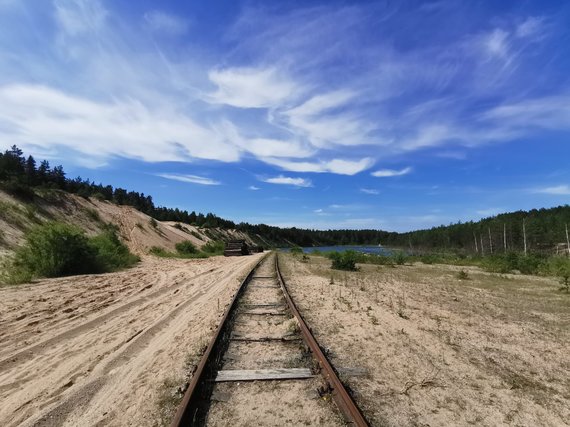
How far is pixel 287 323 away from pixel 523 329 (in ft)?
17.1

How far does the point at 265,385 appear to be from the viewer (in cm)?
486

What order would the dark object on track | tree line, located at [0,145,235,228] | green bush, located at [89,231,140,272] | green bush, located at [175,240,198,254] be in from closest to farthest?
green bush, located at [89,231,140,272] < tree line, located at [0,145,235,228] < the dark object on track < green bush, located at [175,240,198,254]

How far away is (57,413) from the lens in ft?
14.1

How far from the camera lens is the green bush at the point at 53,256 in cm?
1616

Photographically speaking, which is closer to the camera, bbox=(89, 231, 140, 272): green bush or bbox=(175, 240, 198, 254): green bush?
bbox=(89, 231, 140, 272): green bush

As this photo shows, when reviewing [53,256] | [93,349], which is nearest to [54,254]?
→ [53,256]

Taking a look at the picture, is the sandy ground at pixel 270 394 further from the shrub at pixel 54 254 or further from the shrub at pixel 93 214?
the shrub at pixel 93 214

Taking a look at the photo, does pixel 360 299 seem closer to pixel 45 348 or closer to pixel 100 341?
pixel 100 341

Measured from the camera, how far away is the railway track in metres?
4.00

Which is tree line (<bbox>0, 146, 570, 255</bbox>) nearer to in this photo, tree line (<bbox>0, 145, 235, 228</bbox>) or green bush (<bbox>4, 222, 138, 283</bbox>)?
tree line (<bbox>0, 145, 235, 228</bbox>)

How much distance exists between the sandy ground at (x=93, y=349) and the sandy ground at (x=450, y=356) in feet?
8.29

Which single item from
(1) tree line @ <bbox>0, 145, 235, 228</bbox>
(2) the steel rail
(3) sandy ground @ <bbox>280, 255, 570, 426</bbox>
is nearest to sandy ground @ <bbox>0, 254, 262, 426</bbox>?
(2) the steel rail

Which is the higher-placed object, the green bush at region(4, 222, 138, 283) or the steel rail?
the green bush at region(4, 222, 138, 283)

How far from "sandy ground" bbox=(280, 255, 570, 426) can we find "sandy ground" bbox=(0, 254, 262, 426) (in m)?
A: 2.53
